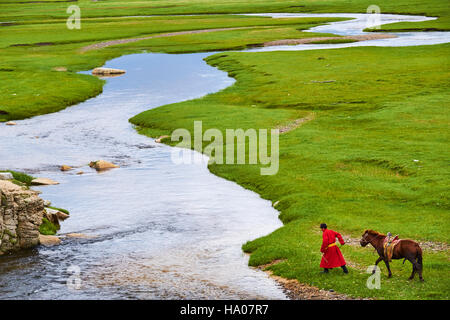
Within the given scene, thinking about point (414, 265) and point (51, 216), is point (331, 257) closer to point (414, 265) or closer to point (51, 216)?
point (414, 265)

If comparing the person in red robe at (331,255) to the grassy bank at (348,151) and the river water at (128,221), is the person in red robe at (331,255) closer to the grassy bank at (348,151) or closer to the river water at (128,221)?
the grassy bank at (348,151)

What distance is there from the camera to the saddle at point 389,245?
25984 millimetres

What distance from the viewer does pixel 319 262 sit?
99.8 feet

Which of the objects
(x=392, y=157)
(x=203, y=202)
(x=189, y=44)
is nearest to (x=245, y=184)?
(x=203, y=202)

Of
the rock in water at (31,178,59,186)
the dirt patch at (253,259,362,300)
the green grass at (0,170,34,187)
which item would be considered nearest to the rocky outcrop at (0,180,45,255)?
the green grass at (0,170,34,187)

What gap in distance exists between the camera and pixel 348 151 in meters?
50.6

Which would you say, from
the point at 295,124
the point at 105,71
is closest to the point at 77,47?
the point at 105,71

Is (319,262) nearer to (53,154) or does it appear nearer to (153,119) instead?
(53,154)

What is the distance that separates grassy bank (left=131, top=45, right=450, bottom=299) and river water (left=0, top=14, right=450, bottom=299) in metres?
2.08

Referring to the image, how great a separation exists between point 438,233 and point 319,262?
6.95 metres

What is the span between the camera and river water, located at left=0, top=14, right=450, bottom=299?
29.5m

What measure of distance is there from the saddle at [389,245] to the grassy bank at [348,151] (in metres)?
1.40

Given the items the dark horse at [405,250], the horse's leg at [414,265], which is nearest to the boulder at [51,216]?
the dark horse at [405,250]

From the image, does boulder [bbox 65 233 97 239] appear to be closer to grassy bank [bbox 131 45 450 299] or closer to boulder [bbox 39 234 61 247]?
boulder [bbox 39 234 61 247]
